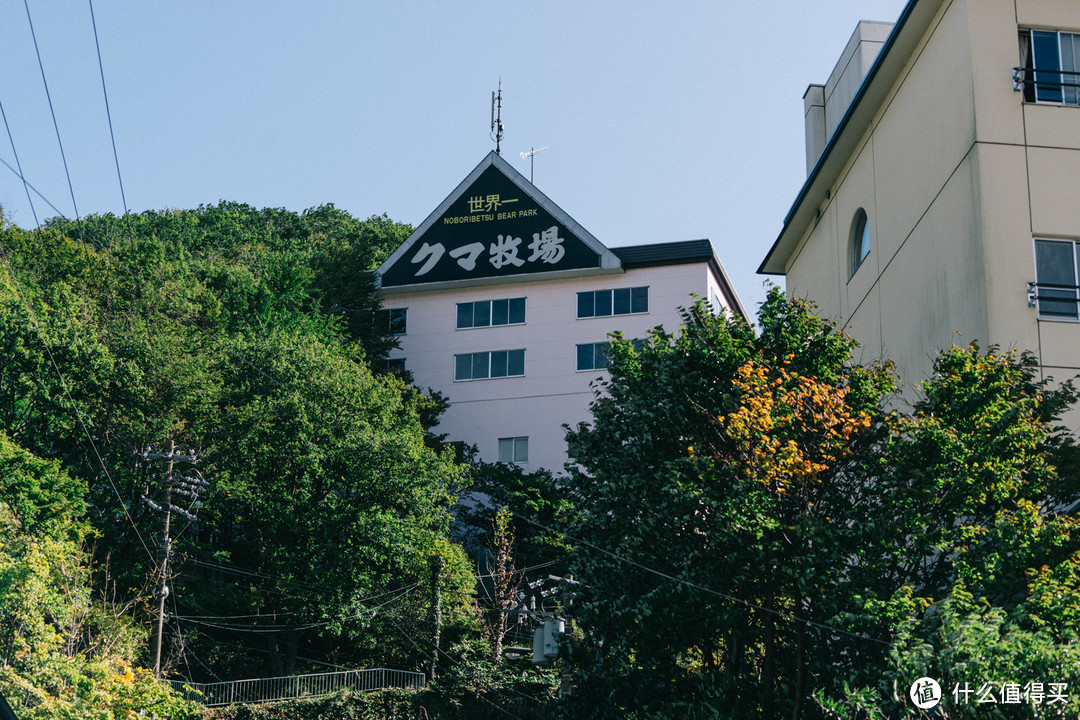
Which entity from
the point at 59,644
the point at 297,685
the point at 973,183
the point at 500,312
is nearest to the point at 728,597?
the point at 973,183

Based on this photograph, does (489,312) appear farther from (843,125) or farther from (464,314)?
(843,125)

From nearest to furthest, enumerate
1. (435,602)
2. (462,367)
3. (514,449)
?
(435,602), (514,449), (462,367)

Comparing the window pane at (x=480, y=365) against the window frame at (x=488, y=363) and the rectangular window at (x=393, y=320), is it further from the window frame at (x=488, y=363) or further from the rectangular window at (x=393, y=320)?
the rectangular window at (x=393, y=320)

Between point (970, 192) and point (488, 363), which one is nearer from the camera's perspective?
point (970, 192)

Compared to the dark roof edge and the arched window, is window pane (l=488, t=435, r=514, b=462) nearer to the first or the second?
the dark roof edge

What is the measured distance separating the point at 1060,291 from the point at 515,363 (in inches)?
1329

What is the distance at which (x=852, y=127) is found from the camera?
2825cm

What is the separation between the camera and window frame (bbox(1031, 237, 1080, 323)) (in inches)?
836

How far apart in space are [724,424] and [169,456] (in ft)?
55.4

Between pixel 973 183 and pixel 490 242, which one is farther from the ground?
pixel 490 242

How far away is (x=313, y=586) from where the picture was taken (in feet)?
121

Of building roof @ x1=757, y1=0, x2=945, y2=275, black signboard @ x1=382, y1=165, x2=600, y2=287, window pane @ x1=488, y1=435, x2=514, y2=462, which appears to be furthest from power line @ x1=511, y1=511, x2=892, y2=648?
black signboard @ x1=382, y1=165, x2=600, y2=287

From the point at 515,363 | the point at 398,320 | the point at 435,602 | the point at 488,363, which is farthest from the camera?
the point at 398,320

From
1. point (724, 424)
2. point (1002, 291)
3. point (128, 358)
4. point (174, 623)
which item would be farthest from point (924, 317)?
point (128, 358)
